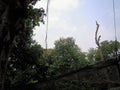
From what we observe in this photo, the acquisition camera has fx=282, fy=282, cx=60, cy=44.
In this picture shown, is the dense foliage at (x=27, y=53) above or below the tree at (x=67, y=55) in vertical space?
below

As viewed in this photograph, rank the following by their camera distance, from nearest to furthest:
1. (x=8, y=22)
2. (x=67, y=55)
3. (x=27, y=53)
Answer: (x=8, y=22), (x=27, y=53), (x=67, y=55)

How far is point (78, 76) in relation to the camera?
874cm

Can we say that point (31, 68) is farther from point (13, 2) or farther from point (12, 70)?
point (13, 2)

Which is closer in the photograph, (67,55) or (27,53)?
(27,53)

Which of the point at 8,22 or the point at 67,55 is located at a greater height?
the point at 67,55

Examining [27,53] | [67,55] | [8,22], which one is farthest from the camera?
[67,55]

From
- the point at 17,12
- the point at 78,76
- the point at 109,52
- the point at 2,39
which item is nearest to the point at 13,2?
the point at 17,12

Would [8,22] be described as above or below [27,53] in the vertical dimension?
below

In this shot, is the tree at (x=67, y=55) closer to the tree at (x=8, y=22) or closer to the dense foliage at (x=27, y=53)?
the dense foliage at (x=27, y=53)

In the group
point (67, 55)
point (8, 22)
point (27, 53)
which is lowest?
point (8, 22)

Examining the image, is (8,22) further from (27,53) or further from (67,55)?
(67,55)

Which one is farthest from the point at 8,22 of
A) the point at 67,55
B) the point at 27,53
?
the point at 67,55

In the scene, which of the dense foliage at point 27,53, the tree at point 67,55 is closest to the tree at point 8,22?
the dense foliage at point 27,53

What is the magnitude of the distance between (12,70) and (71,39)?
33.0 meters
